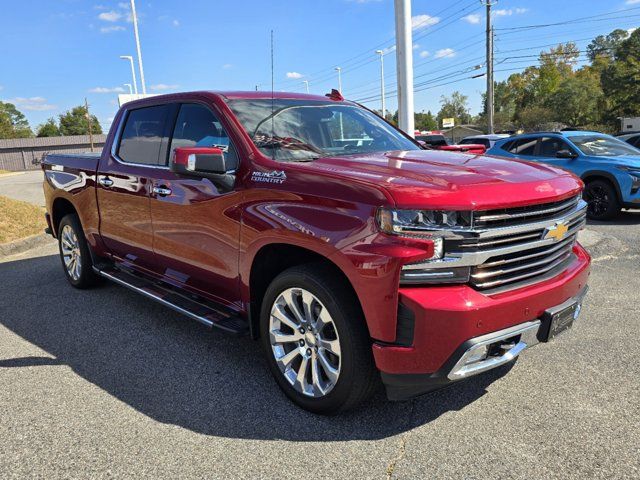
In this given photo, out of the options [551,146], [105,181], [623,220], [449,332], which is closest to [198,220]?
[105,181]

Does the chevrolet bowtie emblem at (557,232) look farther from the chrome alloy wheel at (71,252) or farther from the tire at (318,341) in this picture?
the chrome alloy wheel at (71,252)

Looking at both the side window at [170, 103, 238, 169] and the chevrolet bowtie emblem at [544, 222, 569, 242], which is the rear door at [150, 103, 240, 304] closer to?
the side window at [170, 103, 238, 169]

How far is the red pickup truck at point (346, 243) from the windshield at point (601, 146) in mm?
7033

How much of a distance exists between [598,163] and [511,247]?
25.9ft

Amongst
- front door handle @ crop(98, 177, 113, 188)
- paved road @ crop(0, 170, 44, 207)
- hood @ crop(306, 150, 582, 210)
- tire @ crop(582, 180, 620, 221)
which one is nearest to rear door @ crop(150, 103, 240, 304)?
hood @ crop(306, 150, 582, 210)

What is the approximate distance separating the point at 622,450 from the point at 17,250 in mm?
8805

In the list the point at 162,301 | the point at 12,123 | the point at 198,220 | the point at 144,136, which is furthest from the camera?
the point at 12,123

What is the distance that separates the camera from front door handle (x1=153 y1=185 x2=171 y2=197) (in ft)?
12.7

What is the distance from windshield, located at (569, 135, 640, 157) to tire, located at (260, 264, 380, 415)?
860cm

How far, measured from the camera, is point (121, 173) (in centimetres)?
452

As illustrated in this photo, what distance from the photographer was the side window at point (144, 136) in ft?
13.9

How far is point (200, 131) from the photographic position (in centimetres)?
383

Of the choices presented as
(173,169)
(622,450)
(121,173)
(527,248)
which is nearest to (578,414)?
(622,450)

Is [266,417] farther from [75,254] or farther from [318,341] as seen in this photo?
[75,254]
